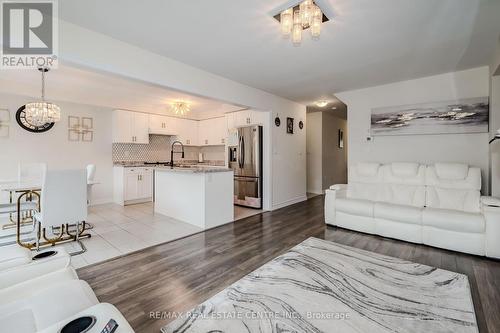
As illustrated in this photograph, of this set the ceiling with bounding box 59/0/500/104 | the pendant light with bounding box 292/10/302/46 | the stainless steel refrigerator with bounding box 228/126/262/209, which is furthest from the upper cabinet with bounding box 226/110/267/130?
the pendant light with bounding box 292/10/302/46

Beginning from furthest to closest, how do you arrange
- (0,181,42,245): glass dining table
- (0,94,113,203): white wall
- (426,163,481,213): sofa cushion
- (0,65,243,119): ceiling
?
(0,94,113,203): white wall, (0,65,243,119): ceiling, (426,163,481,213): sofa cushion, (0,181,42,245): glass dining table

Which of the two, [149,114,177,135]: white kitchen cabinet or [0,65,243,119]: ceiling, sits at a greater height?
[0,65,243,119]: ceiling

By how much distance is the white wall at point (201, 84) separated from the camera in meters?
2.39

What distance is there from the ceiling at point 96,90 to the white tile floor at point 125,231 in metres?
2.16

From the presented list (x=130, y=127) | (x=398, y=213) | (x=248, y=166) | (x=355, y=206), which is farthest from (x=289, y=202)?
(x=130, y=127)

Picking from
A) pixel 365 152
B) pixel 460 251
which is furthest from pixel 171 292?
pixel 365 152

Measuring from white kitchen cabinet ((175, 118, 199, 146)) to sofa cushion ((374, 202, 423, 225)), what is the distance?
5468 millimetres

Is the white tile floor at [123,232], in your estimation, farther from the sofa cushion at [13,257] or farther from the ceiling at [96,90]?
the ceiling at [96,90]

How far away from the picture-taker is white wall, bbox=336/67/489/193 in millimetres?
3489

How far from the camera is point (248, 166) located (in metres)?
5.15

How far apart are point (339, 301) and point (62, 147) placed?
6043 mm

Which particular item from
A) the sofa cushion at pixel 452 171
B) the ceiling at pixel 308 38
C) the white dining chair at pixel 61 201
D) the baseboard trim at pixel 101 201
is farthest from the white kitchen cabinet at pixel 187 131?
the sofa cushion at pixel 452 171

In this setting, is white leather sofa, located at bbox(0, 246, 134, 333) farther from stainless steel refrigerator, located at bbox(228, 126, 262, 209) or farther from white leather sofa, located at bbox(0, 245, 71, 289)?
stainless steel refrigerator, located at bbox(228, 126, 262, 209)

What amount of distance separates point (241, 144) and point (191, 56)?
8.09 ft
